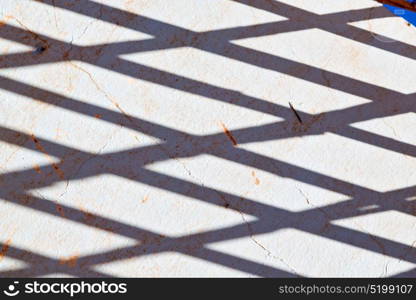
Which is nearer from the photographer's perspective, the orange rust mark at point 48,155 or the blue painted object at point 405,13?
the orange rust mark at point 48,155

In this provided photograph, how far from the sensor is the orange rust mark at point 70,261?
2.38 m

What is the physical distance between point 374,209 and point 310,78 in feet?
1.97

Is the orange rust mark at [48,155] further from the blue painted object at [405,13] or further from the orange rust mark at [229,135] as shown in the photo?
the blue painted object at [405,13]

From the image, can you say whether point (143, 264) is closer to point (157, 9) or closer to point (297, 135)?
point (297, 135)

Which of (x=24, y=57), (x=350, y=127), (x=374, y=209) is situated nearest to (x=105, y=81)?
(x=24, y=57)

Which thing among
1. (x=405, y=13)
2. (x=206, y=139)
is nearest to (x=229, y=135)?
(x=206, y=139)

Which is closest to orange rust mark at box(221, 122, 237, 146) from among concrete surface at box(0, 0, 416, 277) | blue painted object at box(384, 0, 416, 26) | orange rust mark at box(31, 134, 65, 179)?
concrete surface at box(0, 0, 416, 277)

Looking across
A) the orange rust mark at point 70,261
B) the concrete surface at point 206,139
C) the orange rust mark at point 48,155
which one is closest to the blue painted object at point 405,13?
the concrete surface at point 206,139

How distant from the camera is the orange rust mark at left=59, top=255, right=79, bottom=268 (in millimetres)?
2383

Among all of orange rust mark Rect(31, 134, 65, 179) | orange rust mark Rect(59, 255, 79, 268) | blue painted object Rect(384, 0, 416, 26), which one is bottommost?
orange rust mark Rect(59, 255, 79, 268)

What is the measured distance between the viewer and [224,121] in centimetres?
245

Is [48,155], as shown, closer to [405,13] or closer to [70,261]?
[70,261]

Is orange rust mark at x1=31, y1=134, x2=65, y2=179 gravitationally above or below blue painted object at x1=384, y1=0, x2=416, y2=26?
below

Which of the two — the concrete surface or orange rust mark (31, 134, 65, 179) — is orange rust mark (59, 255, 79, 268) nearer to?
the concrete surface
